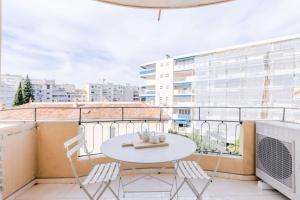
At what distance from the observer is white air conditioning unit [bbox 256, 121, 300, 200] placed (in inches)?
70.0

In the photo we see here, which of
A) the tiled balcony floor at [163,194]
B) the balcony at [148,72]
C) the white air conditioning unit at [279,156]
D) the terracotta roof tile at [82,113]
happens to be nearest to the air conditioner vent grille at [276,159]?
the white air conditioning unit at [279,156]

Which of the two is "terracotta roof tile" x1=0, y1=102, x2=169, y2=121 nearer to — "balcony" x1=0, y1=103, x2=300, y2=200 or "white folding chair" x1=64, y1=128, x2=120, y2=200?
"balcony" x1=0, y1=103, x2=300, y2=200

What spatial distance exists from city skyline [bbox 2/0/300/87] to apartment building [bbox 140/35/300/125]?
25.6 inches

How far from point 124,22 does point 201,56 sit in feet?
27.3

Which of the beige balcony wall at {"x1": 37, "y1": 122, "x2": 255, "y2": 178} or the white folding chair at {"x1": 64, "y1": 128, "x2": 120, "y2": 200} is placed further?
the beige balcony wall at {"x1": 37, "y1": 122, "x2": 255, "y2": 178}

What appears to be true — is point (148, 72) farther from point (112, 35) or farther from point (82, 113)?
point (82, 113)

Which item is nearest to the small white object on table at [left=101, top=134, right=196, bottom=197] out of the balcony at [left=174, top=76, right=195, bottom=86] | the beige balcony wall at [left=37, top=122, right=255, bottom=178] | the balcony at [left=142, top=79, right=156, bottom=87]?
the beige balcony wall at [left=37, top=122, right=255, bottom=178]

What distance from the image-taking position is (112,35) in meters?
8.45

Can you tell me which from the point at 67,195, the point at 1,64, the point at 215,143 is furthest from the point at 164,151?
the point at 1,64

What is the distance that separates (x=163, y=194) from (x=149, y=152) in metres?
0.93

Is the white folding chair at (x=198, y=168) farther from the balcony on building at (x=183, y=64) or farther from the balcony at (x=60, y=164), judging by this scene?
the balcony on building at (x=183, y=64)

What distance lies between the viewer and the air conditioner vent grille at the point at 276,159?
1.84 metres

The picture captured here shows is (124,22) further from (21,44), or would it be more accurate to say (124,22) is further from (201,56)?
(201,56)

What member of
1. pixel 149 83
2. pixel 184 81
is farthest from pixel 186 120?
pixel 184 81
